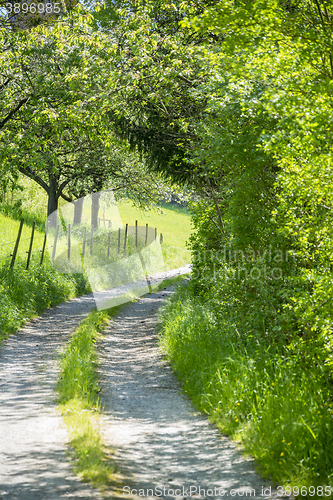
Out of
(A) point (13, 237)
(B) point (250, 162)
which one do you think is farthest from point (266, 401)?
(A) point (13, 237)

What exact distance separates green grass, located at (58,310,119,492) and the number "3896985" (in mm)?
8583

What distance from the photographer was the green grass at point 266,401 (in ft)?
14.0

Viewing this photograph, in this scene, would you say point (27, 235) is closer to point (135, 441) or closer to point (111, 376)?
point (111, 376)

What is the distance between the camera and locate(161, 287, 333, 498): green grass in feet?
14.0

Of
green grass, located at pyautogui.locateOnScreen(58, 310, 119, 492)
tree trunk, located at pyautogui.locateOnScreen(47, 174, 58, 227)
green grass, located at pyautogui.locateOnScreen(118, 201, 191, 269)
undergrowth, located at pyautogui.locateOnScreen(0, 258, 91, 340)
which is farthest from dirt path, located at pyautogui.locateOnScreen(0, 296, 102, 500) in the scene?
green grass, located at pyautogui.locateOnScreen(118, 201, 191, 269)

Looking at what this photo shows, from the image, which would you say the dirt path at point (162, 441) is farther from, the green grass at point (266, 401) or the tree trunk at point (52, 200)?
the tree trunk at point (52, 200)

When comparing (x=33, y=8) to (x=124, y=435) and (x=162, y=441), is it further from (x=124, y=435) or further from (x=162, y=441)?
(x=162, y=441)

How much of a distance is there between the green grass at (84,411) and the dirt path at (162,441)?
0.53 feet

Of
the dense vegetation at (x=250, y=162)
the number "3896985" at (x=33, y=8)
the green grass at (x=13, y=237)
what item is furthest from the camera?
the green grass at (x=13, y=237)

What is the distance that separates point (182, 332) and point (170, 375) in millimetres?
1267

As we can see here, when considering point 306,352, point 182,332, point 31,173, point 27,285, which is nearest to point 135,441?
point 306,352

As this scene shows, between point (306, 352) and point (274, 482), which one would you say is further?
point (306, 352)

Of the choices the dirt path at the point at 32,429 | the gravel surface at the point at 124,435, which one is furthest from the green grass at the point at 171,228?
the gravel surface at the point at 124,435

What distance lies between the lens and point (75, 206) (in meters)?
31.6
